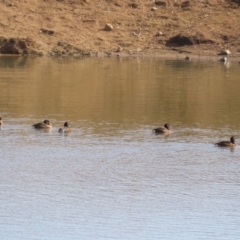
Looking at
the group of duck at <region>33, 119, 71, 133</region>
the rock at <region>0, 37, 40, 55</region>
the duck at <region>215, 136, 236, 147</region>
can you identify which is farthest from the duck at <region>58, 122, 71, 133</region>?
the rock at <region>0, 37, 40, 55</region>

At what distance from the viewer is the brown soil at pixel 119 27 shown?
4138cm

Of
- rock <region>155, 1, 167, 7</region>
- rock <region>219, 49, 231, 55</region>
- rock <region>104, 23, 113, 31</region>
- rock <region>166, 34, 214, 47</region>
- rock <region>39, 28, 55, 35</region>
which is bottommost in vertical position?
rock <region>219, 49, 231, 55</region>

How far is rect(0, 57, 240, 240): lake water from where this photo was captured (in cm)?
1423

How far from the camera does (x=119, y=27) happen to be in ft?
144

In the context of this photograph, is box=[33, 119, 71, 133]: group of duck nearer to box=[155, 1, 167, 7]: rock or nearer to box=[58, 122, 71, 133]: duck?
box=[58, 122, 71, 133]: duck

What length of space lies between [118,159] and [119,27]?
2554 centimetres

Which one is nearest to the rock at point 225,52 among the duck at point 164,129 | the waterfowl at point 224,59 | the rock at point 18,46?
the waterfowl at point 224,59

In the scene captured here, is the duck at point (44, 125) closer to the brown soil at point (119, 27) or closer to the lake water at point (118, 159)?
the lake water at point (118, 159)

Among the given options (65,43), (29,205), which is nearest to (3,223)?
(29,205)

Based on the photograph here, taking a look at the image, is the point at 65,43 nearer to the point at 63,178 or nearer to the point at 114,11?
the point at 114,11

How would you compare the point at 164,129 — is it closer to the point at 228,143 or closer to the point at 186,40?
the point at 228,143

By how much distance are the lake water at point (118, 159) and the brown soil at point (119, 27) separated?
9.10 metres

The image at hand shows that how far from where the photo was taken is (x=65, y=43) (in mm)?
41625

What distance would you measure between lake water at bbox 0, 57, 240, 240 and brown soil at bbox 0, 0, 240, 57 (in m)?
9.10
